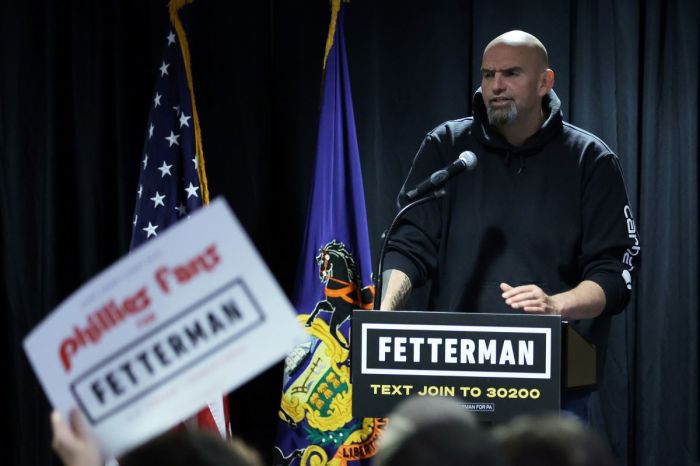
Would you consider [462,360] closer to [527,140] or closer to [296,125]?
[527,140]

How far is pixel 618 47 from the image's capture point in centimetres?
461

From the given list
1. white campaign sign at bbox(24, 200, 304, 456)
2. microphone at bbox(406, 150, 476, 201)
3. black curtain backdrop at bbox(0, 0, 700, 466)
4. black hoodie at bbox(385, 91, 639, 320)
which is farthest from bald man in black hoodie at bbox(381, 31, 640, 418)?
white campaign sign at bbox(24, 200, 304, 456)

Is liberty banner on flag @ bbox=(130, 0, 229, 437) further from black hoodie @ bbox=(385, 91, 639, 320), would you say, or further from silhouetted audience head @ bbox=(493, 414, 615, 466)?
silhouetted audience head @ bbox=(493, 414, 615, 466)

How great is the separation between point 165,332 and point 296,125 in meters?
3.36

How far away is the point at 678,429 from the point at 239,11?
8.52 feet

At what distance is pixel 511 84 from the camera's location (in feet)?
11.7

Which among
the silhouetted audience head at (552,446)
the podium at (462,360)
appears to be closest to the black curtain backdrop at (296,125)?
the podium at (462,360)

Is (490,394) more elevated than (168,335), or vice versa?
(168,335)

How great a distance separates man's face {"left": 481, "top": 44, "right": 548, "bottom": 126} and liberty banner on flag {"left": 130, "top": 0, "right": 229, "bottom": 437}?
140 cm

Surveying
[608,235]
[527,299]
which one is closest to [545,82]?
[608,235]

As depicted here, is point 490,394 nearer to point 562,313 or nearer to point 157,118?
point 562,313

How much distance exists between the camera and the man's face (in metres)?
3.53

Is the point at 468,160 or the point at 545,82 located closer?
the point at 468,160

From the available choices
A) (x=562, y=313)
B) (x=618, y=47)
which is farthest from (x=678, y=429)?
(x=562, y=313)
